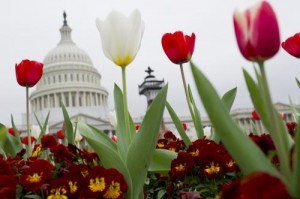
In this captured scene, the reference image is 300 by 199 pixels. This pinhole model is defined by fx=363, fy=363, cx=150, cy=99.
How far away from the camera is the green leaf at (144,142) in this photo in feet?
4.35

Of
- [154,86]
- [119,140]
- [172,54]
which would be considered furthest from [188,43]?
[154,86]

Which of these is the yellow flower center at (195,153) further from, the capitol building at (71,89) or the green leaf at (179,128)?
the capitol building at (71,89)

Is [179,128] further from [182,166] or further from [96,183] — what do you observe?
[96,183]

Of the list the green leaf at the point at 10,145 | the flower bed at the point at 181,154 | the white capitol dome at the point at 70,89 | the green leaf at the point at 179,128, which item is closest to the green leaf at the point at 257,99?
the flower bed at the point at 181,154

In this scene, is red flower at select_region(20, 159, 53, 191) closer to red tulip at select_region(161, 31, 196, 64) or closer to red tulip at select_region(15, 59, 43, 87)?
red tulip at select_region(15, 59, 43, 87)

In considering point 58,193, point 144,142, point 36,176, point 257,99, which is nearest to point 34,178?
point 36,176

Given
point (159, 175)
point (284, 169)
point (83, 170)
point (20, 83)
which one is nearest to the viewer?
point (284, 169)

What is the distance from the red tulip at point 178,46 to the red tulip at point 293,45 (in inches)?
23.6

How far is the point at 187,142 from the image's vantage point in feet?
7.39

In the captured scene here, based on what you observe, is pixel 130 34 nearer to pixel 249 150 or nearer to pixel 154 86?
pixel 249 150

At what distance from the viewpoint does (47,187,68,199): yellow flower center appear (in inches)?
47.4

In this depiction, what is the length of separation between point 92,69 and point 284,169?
55200mm

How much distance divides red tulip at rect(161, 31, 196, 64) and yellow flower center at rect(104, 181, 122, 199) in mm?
843

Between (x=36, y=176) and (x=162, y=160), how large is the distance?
695 mm
